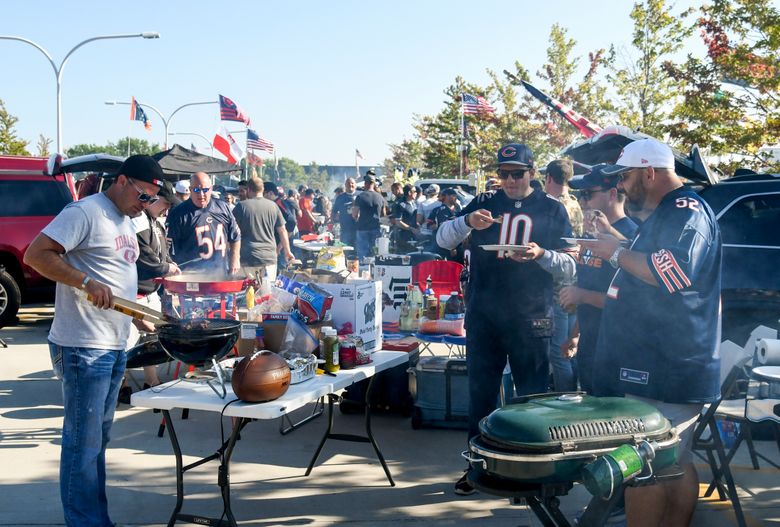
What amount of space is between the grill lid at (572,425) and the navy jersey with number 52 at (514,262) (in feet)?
5.67

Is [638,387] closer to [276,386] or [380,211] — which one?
[276,386]

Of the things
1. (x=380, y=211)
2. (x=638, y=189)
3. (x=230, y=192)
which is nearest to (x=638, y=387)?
(x=638, y=189)

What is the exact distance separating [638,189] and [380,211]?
11.7 m

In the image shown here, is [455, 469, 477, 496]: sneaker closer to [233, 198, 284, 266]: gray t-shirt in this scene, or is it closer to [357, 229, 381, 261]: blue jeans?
[233, 198, 284, 266]: gray t-shirt

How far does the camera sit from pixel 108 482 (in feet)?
15.8

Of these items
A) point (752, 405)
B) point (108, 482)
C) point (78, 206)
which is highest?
point (78, 206)

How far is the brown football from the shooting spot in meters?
3.56

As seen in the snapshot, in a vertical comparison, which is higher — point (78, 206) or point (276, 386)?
point (78, 206)

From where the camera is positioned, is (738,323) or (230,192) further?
(230,192)

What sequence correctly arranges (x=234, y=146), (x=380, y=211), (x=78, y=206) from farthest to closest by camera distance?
(x=234, y=146) → (x=380, y=211) → (x=78, y=206)

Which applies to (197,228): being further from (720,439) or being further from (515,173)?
(720,439)

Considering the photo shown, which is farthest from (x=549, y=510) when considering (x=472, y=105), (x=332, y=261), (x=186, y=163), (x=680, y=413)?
(x=472, y=105)

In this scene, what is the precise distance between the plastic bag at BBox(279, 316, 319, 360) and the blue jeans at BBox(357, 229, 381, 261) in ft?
34.6

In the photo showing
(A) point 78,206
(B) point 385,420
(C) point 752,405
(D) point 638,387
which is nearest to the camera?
(D) point 638,387
